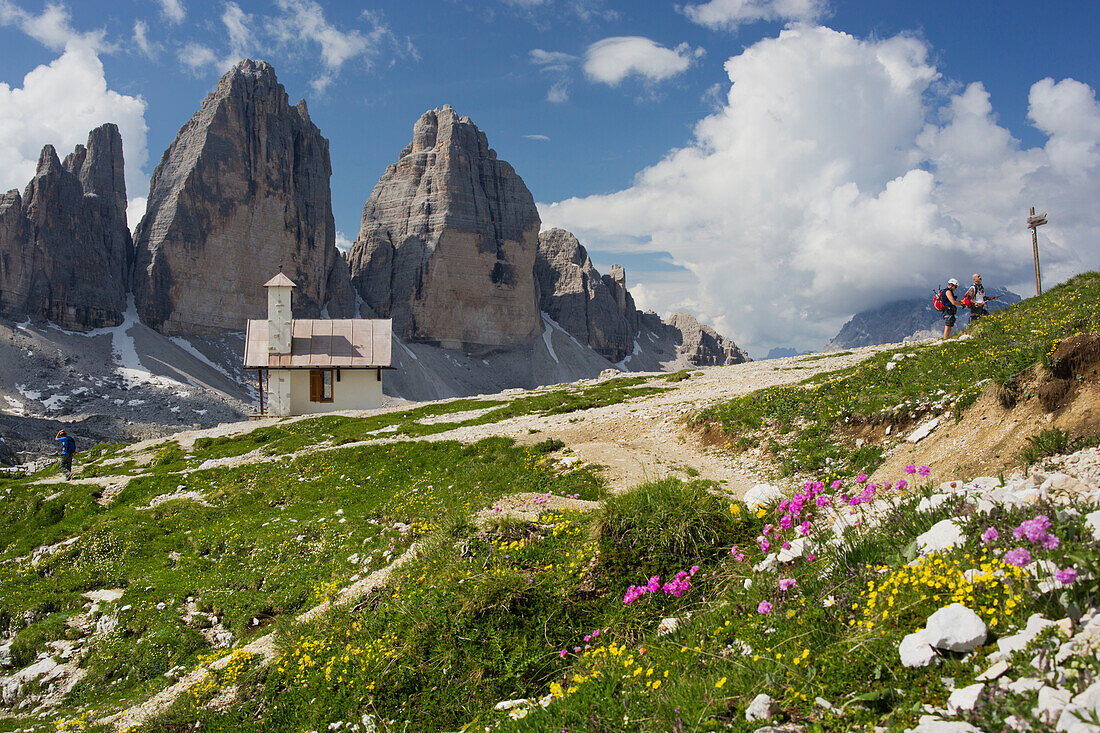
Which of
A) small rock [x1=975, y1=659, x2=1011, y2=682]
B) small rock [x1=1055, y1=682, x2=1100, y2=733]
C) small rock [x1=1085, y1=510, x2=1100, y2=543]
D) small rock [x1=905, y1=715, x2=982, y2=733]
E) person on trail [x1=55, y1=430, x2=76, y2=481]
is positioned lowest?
person on trail [x1=55, y1=430, x2=76, y2=481]

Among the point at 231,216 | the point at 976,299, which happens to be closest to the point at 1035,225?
the point at 976,299

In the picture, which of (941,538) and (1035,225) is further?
(1035,225)

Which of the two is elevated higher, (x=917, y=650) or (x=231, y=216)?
(x=231, y=216)

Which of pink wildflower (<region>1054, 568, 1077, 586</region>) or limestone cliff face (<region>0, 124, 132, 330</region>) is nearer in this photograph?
pink wildflower (<region>1054, 568, 1077, 586</region>)

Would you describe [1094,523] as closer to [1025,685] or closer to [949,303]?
[1025,685]

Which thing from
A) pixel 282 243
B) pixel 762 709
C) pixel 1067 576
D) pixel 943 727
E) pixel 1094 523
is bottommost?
pixel 762 709

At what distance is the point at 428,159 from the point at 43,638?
190839 millimetres

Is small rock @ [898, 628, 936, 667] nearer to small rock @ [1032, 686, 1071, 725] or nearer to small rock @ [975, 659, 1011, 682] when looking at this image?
small rock @ [975, 659, 1011, 682]

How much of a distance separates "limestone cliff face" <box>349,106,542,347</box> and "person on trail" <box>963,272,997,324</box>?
16133 centimetres

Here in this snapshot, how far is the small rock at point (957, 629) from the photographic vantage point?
15.6 ft

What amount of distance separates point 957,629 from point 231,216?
16888cm

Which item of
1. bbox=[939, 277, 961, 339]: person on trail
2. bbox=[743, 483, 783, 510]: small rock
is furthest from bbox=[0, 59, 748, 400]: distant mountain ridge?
bbox=[743, 483, 783, 510]: small rock

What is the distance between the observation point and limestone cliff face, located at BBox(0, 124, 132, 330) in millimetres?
125062

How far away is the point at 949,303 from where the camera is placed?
2719 centimetres
